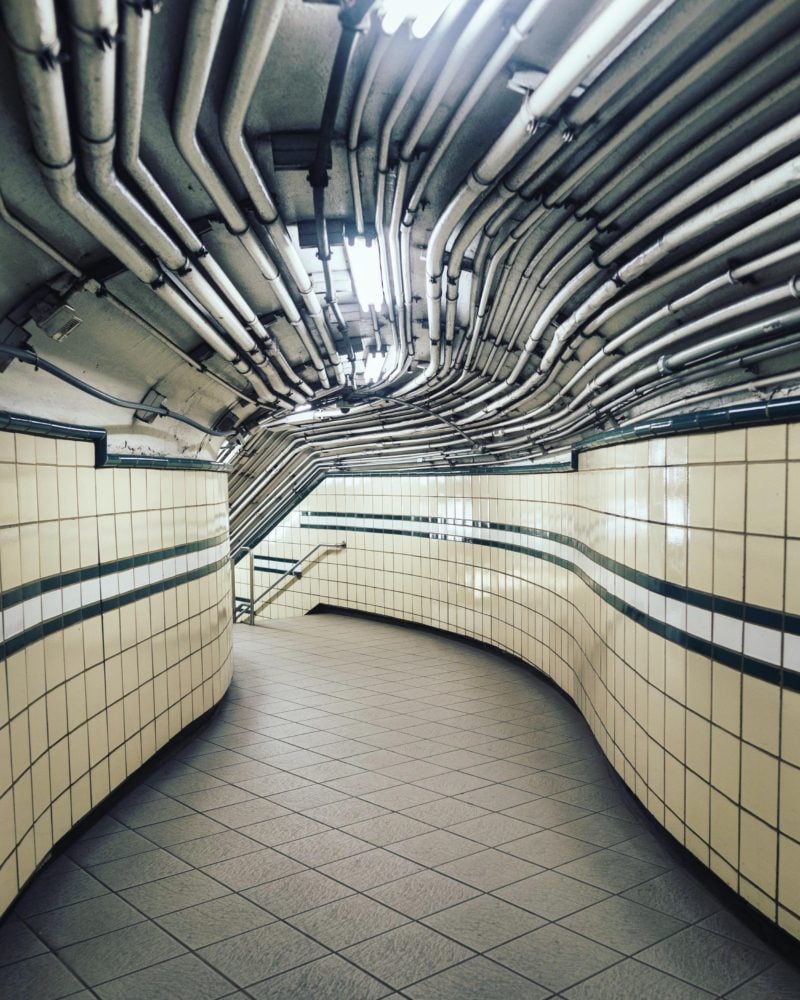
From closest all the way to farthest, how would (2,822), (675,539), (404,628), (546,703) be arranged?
(2,822), (675,539), (546,703), (404,628)

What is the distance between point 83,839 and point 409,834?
1.75 metres

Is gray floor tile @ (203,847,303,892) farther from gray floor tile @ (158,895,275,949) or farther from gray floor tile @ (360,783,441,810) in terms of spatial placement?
gray floor tile @ (360,783,441,810)

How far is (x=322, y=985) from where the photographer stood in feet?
8.66

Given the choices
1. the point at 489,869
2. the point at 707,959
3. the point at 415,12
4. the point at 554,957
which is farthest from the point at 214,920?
the point at 415,12

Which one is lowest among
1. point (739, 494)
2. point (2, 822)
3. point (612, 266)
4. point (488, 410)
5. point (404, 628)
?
point (404, 628)

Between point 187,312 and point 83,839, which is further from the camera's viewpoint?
point 83,839

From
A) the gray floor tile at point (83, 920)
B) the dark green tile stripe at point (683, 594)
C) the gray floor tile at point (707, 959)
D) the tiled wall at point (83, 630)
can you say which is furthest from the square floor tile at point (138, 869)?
the dark green tile stripe at point (683, 594)

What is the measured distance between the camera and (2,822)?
2.93 metres

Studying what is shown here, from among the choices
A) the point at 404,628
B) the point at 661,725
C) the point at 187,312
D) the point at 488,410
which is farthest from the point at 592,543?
the point at 404,628

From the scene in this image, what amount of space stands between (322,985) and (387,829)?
1340 mm

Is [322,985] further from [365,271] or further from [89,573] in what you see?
[365,271]

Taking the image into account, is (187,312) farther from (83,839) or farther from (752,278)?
(83,839)

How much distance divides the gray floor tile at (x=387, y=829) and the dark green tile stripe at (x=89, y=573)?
2.01 m

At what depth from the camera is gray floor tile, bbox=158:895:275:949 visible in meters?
2.96
